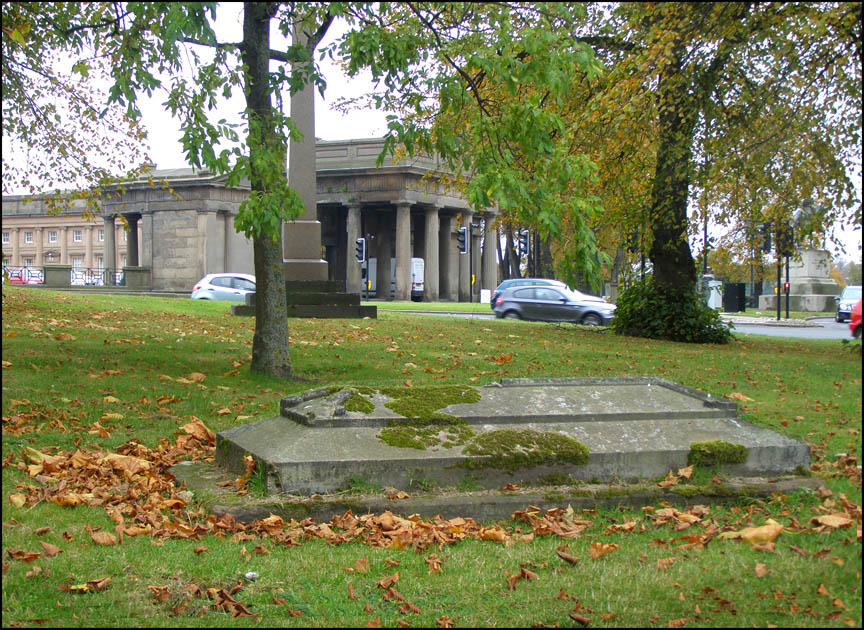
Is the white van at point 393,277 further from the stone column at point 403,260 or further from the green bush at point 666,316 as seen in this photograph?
the green bush at point 666,316

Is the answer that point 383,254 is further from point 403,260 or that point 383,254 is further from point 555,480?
point 555,480

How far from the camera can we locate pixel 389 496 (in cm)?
505

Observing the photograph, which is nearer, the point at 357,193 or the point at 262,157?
the point at 262,157

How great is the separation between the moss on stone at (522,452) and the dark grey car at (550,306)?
21.3 m

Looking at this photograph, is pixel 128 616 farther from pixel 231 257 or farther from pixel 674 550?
pixel 231 257

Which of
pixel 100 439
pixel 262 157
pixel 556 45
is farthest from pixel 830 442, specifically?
pixel 262 157

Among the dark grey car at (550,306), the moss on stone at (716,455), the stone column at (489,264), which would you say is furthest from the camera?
the stone column at (489,264)

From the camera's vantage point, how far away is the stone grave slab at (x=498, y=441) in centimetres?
518

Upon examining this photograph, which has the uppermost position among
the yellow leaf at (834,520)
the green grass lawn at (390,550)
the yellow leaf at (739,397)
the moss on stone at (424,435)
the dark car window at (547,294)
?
the dark car window at (547,294)

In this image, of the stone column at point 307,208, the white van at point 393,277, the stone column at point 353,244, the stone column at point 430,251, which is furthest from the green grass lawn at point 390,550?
the white van at point 393,277

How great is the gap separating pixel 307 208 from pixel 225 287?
13.7m

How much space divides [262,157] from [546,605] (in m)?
5.81

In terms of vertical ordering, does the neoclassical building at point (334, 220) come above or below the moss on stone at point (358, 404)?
above

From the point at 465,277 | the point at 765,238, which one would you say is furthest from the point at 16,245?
the point at 765,238
